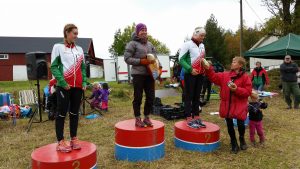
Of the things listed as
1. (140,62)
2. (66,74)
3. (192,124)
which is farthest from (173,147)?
(66,74)

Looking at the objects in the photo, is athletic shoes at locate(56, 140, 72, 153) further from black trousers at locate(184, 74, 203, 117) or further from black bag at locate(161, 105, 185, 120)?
black bag at locate(161, 105, 185, 120)

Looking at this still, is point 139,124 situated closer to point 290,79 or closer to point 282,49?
point 290,79

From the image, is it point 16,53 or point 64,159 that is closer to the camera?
point 64,159

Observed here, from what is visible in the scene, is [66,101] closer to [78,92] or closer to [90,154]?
[78,92]

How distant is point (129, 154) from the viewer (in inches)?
176

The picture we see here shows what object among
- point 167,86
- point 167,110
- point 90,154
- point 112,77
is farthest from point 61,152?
point 112,77

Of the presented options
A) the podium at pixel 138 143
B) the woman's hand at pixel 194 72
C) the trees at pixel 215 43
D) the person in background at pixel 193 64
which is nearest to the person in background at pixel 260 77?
the person in background at pixel 193 64

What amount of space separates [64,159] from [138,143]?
4.00ft

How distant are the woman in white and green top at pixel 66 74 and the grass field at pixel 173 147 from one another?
1.10m

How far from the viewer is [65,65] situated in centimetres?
375

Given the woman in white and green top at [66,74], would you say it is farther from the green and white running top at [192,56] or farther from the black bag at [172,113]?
the black bag at [172,113]

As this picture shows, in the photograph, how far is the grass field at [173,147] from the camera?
443 cm

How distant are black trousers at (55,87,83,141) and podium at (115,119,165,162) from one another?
2.57 feet

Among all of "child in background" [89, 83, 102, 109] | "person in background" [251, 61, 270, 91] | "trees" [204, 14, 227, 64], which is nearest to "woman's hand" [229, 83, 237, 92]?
"child in background" [89, 83, 102, 109]
